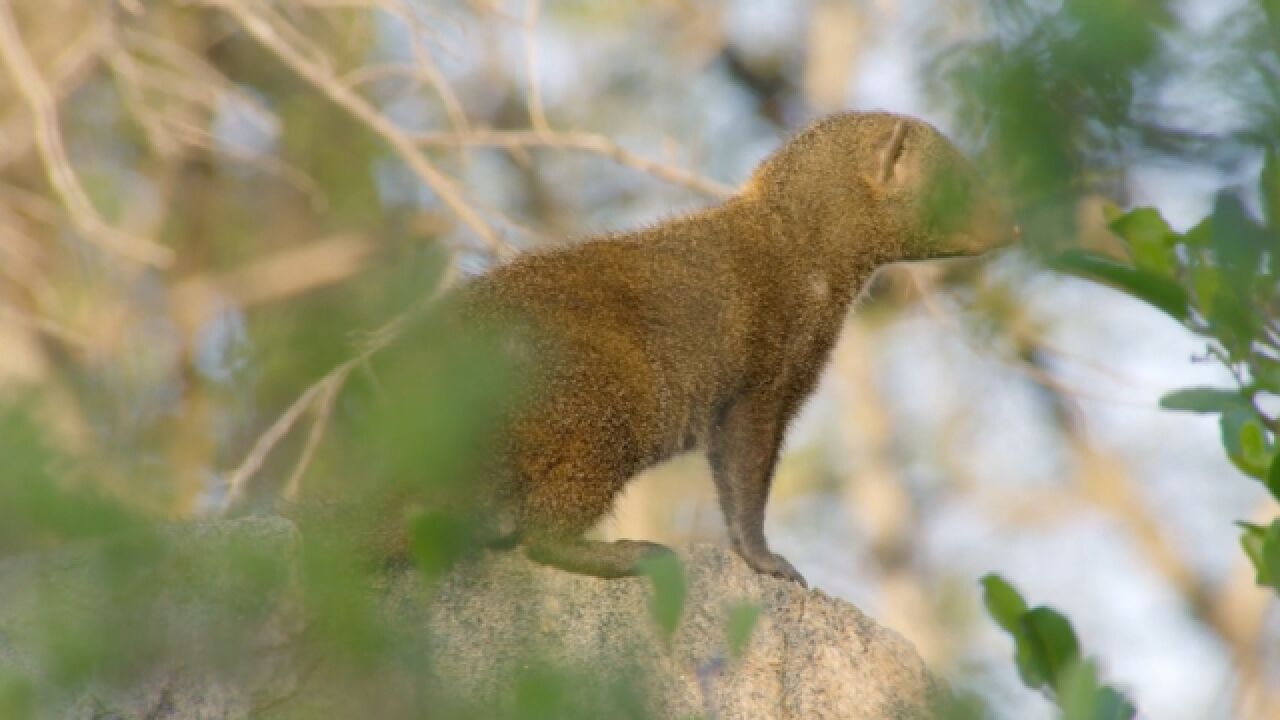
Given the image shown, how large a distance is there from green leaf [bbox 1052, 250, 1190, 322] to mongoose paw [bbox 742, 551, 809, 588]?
1897 mm

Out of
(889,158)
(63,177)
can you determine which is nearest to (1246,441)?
(889,158)

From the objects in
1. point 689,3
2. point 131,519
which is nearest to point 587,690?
point 131,519

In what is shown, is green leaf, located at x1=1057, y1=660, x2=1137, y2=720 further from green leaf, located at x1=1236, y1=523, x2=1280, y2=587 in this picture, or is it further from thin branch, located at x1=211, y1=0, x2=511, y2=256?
thin branch, located at x1=211, y1=0, x2=511, y2=256

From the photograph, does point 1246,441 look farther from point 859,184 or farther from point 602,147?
point 602,147

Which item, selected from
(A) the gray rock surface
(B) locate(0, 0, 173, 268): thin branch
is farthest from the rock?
(B) locate(0, 0, 173, 268): thin branch

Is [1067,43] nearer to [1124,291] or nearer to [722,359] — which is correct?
[1124,291]

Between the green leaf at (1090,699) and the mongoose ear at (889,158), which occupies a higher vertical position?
the mongoose ear at (889,158)

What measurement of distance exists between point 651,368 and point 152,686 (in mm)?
1781

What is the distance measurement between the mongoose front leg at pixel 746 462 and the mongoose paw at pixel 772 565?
0.02m

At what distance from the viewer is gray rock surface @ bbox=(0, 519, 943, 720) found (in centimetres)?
138

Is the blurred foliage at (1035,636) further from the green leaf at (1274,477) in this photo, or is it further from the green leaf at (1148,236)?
the green leaf at (1148,236)

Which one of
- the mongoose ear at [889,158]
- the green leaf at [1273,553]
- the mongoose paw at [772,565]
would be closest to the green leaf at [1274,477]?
Answer: the green leaf at [1273,553]

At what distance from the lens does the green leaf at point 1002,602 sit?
7.82 ft

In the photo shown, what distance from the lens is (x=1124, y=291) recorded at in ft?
6.84
